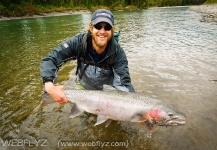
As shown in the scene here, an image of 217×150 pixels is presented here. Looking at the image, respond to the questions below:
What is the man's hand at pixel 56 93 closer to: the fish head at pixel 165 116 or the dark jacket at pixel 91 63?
the dark jacket at pixel 91 63

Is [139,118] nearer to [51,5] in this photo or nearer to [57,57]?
[57,57]

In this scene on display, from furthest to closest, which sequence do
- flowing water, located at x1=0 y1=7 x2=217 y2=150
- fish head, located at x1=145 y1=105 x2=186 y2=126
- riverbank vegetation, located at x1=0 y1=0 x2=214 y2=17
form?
riverbank vegetation, located at x1=0 y1=0 x2=214 y2=17 < flowing water, located at x1=0 y1=7 x2=217 y2=150 < fish head, located at x1=145 y1=105 x2=186 y2=126

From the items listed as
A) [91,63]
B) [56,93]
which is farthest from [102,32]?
[56,93]

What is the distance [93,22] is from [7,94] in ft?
11.7

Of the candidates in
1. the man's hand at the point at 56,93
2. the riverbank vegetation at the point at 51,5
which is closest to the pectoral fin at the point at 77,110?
the man's hand at the point at 56,93

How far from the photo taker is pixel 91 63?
4035mm

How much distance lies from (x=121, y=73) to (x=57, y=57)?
3.98 ft

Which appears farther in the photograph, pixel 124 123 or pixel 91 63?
pixel 124 123

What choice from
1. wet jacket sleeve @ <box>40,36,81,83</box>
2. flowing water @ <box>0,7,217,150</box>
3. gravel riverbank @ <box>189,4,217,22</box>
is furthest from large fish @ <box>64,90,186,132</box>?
gravel riverbank @ <box>189,4,217,22</box>

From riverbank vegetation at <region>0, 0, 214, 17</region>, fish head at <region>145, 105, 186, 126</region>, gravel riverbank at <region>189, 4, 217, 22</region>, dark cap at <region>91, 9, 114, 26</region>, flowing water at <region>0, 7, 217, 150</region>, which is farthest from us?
riverbank vegetation at <region>0, 0, 214, 17</region>

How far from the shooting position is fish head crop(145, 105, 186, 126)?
9.44 ft

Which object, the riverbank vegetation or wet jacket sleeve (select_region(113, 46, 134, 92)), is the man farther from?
the riverbank vegetation

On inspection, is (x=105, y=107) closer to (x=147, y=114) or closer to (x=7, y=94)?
(x=147, y=114)

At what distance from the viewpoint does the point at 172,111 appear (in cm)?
291
